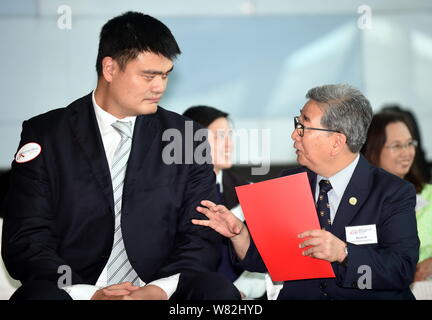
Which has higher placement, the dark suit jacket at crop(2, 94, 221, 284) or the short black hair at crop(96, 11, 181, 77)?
the short black hair at crop(96, 11, 181, 77)

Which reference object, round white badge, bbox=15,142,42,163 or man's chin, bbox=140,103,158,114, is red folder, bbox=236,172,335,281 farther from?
round white badge, bbox=15,142,42,163

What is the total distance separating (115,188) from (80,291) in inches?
17.4

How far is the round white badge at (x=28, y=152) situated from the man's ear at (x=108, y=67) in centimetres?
39

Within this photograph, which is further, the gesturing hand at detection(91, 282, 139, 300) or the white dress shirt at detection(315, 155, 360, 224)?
the white dress shirt at detection(315, 155, 360, 224)

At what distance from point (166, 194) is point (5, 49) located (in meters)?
2.44

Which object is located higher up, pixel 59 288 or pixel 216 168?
pixel 216 168

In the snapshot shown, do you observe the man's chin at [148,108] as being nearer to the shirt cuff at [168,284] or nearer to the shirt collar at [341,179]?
the shirt cuff at [168,284]

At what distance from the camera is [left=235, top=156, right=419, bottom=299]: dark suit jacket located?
2053 mm

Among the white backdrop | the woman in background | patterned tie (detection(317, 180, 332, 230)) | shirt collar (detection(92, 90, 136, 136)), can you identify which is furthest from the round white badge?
the white backdrop

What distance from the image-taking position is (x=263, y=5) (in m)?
4.48

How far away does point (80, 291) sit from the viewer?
1.99 meters

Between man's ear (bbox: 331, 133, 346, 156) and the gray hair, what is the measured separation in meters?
0.02

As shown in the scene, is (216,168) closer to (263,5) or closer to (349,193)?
(349,193)

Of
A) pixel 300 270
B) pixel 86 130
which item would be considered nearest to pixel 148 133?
pixel 86 130
